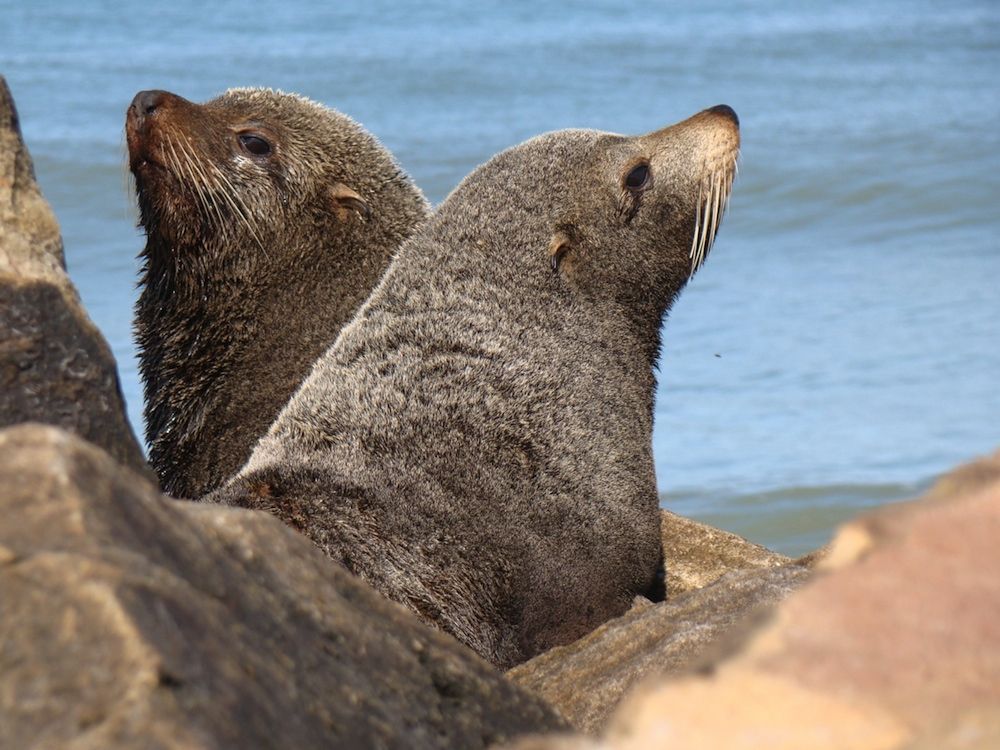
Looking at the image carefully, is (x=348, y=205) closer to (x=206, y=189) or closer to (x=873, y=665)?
(x=206, y=189)

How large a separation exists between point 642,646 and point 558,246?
1.93 metres

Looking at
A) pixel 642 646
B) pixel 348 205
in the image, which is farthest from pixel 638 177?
pixel 642 646

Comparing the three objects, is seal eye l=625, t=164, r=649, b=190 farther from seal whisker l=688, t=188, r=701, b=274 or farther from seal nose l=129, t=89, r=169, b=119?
seal nose l=129, t=89, r=169, b=119

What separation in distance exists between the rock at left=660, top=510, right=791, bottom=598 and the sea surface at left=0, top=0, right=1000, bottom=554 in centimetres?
249

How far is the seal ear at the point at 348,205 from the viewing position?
6.60 m

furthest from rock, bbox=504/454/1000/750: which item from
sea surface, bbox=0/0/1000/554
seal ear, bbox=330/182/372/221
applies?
sea surface, bbox=0/0/1000/554

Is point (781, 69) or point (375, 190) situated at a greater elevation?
point (375, 190)

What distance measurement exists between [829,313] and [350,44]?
709 inches

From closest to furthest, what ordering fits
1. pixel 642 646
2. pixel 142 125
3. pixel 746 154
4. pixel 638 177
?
pixel 642 646 < pixel 638 177 < pixel 142 125 < pixel 746 154

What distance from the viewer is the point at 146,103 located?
6457 mm

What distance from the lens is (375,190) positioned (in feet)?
21.9

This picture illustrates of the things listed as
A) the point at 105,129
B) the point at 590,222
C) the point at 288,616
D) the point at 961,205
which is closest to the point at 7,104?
the point at 288,616

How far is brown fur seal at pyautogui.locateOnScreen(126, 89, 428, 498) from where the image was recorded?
630 cm

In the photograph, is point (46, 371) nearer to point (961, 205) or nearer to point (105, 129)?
point (961, 205)
